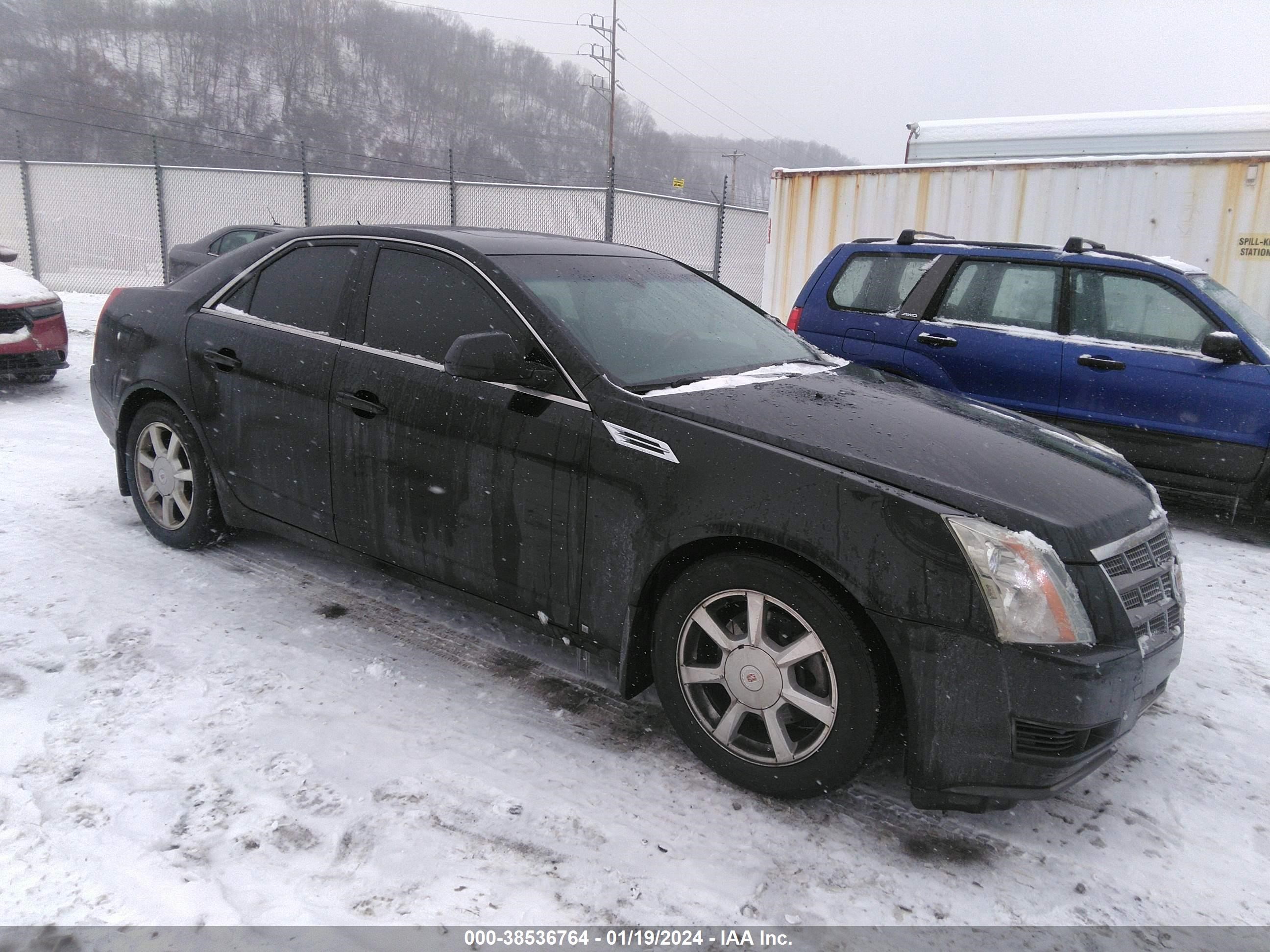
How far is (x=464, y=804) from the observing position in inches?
102

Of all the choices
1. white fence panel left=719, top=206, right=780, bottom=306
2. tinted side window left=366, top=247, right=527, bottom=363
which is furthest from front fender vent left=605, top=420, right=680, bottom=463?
white fence panel left=719, top=206, right=780, bottom=306

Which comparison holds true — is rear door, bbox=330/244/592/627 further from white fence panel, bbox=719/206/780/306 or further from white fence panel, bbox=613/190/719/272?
white fence panel, bbox=719/206/780/306

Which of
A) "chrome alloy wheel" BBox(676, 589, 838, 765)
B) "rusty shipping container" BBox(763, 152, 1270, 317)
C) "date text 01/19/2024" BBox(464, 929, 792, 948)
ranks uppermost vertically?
"rusty shipping container" BBox(763, 152, 1270, 317)

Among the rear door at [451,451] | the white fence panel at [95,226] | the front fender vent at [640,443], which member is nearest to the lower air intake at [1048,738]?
the front fender vent at [640,443]

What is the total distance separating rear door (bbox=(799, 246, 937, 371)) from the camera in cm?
641

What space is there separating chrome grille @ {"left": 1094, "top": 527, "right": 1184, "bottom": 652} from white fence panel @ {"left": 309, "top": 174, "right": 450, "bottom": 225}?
1691 cm

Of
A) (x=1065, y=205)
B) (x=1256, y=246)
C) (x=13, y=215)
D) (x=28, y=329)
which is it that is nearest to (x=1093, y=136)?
(x=1065, y=205)

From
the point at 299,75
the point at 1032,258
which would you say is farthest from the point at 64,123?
the point at 1032,258

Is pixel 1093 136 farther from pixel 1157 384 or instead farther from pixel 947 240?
pixel 1157 384

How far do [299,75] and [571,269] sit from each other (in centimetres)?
10591

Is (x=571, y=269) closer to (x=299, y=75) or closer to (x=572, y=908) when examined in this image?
(x=572, y=908)

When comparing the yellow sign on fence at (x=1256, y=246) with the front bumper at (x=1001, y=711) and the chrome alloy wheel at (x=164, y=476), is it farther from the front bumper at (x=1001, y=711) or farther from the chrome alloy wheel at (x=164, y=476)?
the chrome alloy wheel at (x=164, y=476)

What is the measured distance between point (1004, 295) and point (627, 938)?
5.36m

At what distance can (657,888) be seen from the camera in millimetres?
2293
